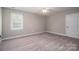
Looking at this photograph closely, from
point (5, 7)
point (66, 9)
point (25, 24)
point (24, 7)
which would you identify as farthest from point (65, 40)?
point (5, 7)

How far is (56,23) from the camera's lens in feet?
5.03

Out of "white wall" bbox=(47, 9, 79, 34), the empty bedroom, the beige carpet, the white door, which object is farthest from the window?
the white door

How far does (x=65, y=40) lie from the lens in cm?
137

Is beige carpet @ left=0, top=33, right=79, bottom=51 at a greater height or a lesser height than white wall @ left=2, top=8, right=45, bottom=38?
lesser

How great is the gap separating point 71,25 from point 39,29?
74 cm

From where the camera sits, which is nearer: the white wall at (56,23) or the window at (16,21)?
the window at (16,21)

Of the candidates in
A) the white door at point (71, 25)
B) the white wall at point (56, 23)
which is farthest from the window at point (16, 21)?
the white door at point (71, 25)

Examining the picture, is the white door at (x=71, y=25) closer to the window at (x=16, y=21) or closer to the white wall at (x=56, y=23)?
the white wall at (x=56, y=23)

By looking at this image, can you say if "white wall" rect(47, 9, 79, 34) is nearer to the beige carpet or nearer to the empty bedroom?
the empty bedroom

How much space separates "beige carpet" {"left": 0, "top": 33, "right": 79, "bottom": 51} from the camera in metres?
1.33

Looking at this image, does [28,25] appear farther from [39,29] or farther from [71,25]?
[71,25]

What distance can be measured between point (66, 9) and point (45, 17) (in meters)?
0.47

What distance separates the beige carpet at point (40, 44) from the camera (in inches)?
52.5
